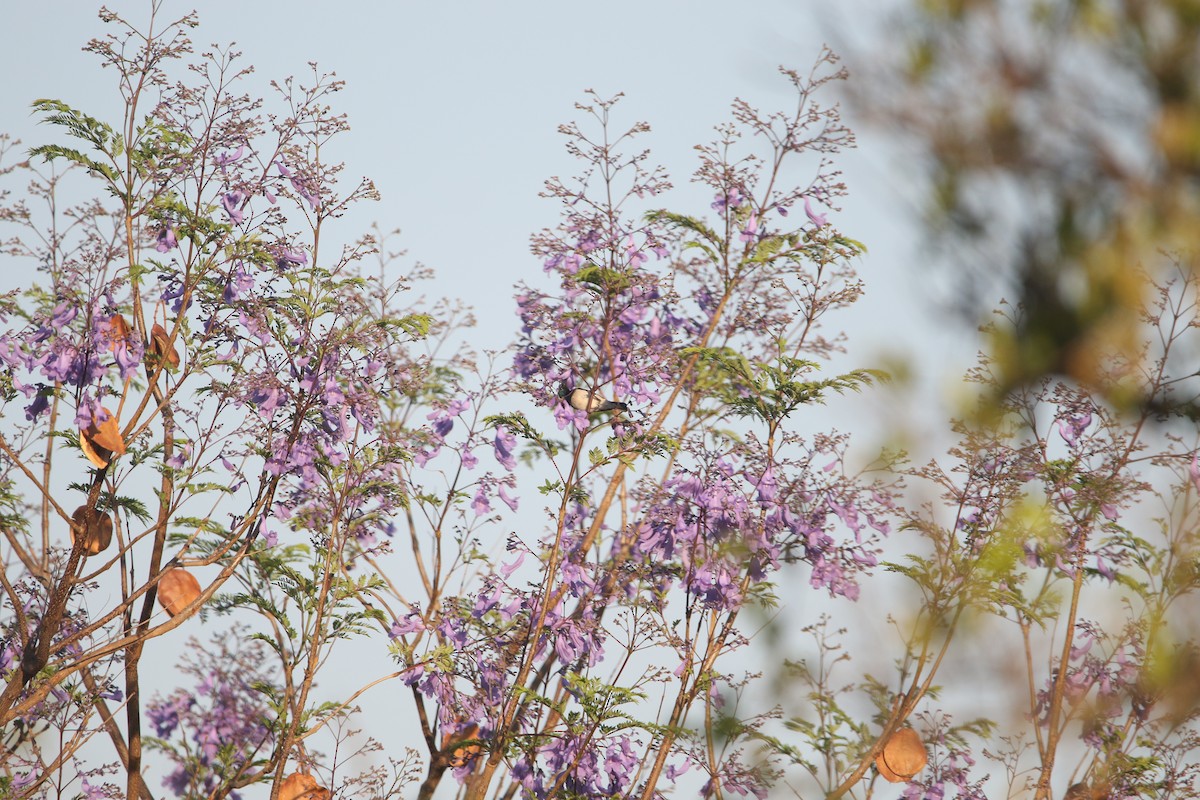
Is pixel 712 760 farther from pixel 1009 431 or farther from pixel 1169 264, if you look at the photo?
pixel 1169 264

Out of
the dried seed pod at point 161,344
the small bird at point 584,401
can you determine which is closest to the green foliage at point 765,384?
the small bird at point 584,401

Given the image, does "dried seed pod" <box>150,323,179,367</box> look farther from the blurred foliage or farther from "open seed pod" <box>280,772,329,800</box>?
the blurred foliage

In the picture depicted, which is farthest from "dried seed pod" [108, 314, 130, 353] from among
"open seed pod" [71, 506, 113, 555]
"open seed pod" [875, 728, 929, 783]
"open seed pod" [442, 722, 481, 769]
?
"open seed pod" [875, 728, 929, 783]

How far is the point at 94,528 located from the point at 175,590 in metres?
0.53

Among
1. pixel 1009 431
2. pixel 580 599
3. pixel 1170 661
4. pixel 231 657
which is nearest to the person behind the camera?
pixel 1170 661

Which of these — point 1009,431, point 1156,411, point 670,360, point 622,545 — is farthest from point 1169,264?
point 622,545

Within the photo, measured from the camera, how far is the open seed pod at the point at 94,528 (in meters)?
6.65

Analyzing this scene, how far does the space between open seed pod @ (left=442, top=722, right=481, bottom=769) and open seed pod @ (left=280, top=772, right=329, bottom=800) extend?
0.78m

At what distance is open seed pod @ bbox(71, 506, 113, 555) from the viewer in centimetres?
665

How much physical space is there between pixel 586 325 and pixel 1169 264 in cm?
430

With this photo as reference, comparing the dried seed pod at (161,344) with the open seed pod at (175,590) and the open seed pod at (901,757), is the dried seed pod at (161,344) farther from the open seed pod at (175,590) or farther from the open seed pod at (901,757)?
the open seed pod at (901,757)

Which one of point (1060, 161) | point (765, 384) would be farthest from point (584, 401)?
point (1060, 161)

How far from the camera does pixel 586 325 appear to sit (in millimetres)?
7711

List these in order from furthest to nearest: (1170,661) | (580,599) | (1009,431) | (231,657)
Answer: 1. (231,657)
2. (580,599)
3. (1009,431)
4. (1170,661)
